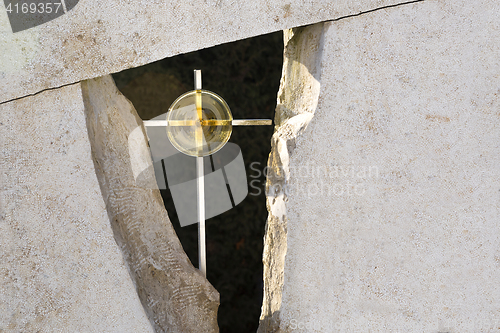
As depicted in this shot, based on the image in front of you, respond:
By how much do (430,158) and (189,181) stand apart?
1.83m

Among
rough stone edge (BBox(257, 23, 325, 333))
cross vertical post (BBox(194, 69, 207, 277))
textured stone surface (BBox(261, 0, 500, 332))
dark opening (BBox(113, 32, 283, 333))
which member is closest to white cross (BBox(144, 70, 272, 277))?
cross vertical post (BBox(194, 69, 207, 277))

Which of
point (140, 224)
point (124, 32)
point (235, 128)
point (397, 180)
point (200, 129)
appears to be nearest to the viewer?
point (124, 32)

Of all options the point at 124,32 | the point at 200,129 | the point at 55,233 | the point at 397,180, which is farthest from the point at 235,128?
the point at 55,233

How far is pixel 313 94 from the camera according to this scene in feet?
6.11

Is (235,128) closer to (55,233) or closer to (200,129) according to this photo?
(200,129)

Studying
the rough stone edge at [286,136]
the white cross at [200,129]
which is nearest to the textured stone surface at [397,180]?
the rough stone edge at [286,136]

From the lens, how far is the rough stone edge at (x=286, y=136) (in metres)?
1.84

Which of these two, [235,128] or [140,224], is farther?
[235,128]

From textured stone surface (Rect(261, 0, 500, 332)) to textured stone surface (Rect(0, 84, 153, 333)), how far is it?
2.98 feet

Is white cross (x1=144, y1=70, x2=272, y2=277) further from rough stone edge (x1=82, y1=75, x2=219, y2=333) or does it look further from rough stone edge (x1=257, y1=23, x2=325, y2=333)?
rough stone edge (x1=257, y1=23, x2=325, y2=333)

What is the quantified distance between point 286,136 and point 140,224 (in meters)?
0.95

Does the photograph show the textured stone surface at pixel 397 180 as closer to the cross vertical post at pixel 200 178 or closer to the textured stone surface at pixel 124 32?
the textured stone surface at pixel 124 32

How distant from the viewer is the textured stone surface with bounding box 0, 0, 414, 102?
1737 millimetres

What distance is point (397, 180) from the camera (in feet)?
→ 6.11
